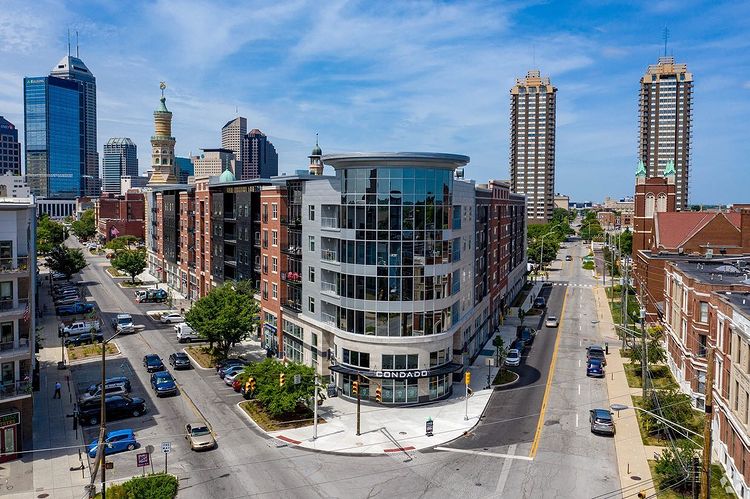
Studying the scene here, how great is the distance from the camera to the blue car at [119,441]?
128 ft

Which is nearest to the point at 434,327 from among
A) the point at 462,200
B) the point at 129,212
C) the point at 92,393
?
the point at 462,200

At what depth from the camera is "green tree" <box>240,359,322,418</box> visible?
43375 millimetres

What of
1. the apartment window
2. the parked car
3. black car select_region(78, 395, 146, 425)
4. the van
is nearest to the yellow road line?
the apartment window

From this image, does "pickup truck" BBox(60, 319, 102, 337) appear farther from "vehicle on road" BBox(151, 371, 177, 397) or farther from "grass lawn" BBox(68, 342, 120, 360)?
"vehicle on road" BBox(151, 371, 177, 397)

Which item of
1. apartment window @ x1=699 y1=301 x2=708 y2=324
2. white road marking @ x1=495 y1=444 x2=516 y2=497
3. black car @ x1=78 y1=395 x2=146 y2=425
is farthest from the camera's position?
apartment window @ x1=699 y1=301 x2=708 y2=324

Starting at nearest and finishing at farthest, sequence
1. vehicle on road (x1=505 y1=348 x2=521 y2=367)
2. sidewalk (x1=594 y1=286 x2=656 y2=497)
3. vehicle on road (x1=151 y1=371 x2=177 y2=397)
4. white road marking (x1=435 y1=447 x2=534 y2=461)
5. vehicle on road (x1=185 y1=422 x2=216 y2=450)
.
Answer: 1. sidewalk (x1=594 y1=286 x2=656 y2=497)
2. white road marking (x1=435 y1=447 x2=534 y2=461)
3. vehicle on road (x1=185 y1=422 x2=216 y2=450)
4. vehicle on road (x1=151 y1=371 x2=177 y2=397)
5. vehicle on road (x1=505 y1=348 x2=521 y2=367)

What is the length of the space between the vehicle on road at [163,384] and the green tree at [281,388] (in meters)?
9.02

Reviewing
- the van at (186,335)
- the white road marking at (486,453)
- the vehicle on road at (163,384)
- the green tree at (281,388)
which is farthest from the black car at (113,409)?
the van at (186,335)

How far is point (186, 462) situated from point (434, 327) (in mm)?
21450

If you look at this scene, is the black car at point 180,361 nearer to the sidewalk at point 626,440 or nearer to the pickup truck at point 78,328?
the pickup truck at point 78,328

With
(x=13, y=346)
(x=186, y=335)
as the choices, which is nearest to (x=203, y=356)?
(x=186, y=335)

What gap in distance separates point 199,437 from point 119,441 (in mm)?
5023

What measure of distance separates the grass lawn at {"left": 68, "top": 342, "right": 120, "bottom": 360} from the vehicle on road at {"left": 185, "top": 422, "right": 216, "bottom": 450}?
1088 inches

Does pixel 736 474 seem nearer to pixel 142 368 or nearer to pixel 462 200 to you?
pixel 462 200
